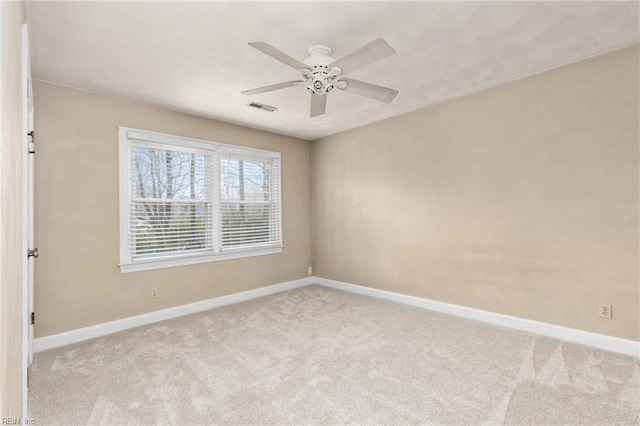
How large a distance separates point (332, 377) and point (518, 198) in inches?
99.9

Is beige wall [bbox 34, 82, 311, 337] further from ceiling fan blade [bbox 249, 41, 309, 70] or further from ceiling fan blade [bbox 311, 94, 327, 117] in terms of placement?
ceiling fan blade [bbox 249, 41, 309, 70]

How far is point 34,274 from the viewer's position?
9.68ft

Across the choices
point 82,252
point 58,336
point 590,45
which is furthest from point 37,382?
point 590,45

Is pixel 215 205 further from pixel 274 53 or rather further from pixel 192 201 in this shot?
pixel 274 53

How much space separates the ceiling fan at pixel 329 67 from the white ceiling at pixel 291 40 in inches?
8.3

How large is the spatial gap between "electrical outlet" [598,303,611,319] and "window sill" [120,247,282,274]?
12.7 ft

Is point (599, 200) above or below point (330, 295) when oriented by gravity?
above

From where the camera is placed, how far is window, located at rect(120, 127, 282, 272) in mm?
3581

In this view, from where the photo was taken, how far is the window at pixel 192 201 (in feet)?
11.7

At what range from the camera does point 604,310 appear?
2.79m

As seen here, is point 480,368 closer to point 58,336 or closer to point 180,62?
point 180,62

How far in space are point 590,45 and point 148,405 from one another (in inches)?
168

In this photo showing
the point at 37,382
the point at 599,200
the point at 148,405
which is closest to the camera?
the point at 148,405

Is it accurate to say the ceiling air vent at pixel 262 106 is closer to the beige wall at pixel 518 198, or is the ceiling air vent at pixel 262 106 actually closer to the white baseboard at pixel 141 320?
the beige wall at pixel 518 198
